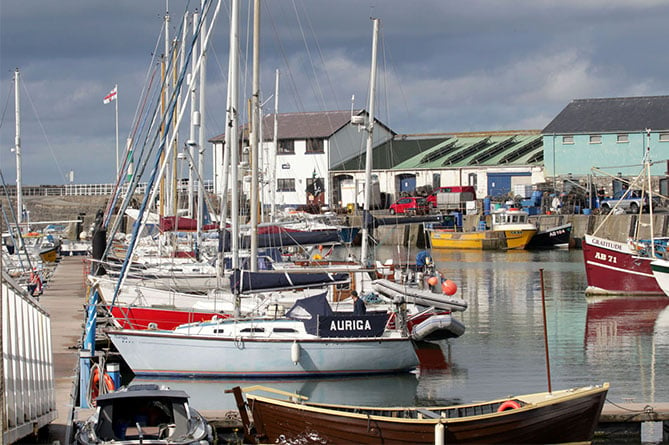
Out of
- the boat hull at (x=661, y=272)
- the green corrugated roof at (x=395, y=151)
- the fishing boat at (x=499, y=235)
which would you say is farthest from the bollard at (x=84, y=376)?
the green corrugated roof at (x=395, y=151)

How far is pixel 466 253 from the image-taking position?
77062 mm

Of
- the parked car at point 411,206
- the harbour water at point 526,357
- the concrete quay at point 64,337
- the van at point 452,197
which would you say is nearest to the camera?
the concrete quay at point 64,337

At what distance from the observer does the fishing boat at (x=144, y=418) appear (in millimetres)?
14602

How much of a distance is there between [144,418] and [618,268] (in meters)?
33.3

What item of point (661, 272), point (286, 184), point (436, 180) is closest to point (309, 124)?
point (286, 184)

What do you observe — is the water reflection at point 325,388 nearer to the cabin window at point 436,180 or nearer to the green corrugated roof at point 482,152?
the green corrugated roof at point 482,152

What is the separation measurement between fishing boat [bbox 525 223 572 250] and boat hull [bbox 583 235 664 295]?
33.5m

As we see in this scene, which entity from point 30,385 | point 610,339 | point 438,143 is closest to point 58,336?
point 30,385

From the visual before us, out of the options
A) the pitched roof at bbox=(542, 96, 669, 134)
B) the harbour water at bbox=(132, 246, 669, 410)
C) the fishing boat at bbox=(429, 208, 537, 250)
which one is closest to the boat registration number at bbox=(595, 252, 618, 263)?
the harbour water at bbox=(132, 246, 669, 410)

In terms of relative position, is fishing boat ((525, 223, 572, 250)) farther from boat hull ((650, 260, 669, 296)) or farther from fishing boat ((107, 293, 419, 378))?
fishing boat ((107, 293, 419, 378))

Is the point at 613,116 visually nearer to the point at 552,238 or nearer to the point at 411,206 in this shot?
the point at 552,238

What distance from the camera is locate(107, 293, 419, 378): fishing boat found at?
23.8m

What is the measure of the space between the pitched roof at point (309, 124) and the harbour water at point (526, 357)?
163 ft

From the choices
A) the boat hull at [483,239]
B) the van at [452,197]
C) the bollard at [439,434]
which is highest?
the van at [452,197]
